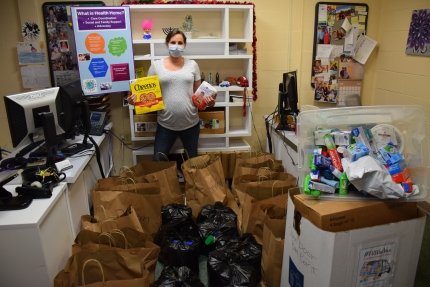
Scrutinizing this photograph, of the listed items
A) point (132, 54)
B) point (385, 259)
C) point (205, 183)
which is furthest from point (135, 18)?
point (385, 259)

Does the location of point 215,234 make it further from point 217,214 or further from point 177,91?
point 177,91

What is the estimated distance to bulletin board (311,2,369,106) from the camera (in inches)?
140

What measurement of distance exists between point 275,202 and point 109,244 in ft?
3.56

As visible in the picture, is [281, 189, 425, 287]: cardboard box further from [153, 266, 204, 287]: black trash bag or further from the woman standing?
the woman standing

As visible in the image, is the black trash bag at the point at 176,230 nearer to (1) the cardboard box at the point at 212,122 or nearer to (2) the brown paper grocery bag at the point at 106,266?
(2) the brown paper grocery bag at the point at 106,266

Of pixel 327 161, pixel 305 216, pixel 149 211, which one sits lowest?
→ pixel 149 211

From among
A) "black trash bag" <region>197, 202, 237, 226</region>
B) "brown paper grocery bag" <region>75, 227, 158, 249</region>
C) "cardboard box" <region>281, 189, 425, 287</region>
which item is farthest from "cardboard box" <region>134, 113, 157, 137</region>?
"cardboard box" <region>281, 189, 425, 287</region>

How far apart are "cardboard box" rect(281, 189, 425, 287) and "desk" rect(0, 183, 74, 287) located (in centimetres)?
126

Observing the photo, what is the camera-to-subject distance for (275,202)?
2260 millimetres

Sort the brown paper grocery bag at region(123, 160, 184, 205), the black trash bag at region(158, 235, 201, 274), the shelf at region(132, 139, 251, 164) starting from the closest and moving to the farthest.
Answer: the black trash bag at region(158, 235, 201, 274) → the brown paper grocery bag at region(123, 160, 184, 205) → the shelf at region(132, 139, 251, 164)

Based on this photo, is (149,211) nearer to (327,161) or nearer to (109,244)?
(109,244)

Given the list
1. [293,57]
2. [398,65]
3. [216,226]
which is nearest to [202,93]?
[216,226]

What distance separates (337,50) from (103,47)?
2.42 m

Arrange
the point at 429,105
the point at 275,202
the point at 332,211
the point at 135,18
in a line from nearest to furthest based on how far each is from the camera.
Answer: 1. the point at 332,211
2. the point at 275,202
3. the point at 429,105
4. the point at 135,18
